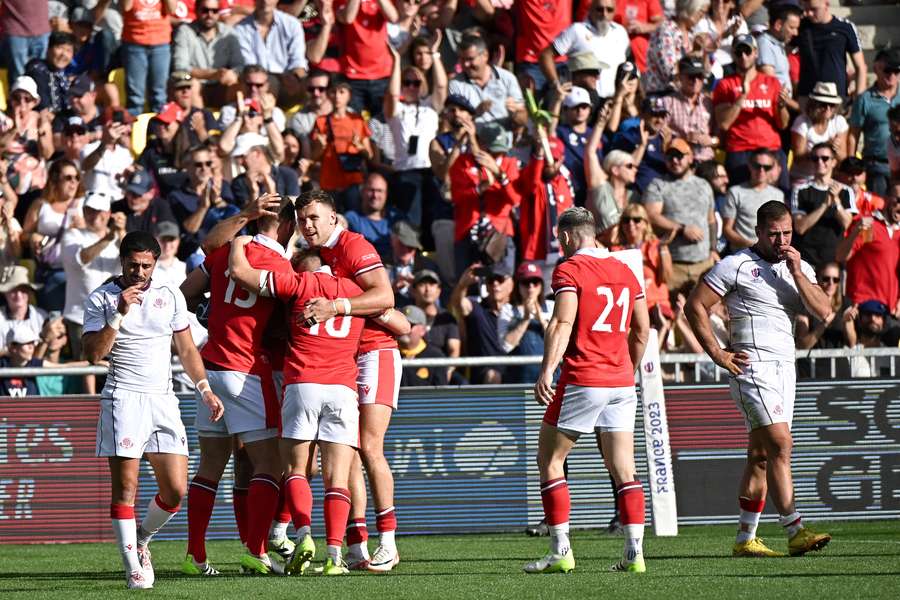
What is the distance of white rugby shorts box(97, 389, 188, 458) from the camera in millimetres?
9125

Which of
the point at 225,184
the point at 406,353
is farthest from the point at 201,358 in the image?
the point at 225,184

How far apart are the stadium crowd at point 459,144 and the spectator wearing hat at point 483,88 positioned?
34mm

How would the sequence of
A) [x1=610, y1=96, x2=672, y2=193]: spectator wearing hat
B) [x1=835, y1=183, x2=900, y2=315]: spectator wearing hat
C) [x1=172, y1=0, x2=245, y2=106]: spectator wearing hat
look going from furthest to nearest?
[x1=172, y1=0, x2=245, y2=106]: spectator wearing hat < [x1=610, y1=96, x2=672, y2=193]: spectator wearing hat < [x1=835, y1=183, x2=900, y2=315]: spectator wearing hat

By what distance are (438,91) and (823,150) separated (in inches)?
182

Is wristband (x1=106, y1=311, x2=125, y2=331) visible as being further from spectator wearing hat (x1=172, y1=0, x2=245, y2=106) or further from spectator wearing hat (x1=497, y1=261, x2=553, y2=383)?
spectator wearing hat (x1=172, y1=0, x2=245, y2=106)

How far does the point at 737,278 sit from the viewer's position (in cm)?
1055

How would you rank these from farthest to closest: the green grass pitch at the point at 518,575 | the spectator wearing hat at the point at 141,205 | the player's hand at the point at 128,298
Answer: the spectator wearing hat at the point at 141,205 < the player's hand at the point at 128,298 < the green grass pitch at the point at 518,575

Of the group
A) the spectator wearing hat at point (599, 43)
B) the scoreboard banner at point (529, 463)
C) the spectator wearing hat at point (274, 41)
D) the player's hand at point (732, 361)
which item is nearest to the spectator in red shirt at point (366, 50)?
the spectator wearing hat at point (274, 41)

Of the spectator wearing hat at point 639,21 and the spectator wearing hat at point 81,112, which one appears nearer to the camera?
the spectator wearing hat at point 81,112


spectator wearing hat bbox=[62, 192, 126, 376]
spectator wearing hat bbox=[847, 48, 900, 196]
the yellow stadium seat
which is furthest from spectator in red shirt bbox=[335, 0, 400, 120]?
spectator wearing hat bbox=[847, 48, 900, 196]

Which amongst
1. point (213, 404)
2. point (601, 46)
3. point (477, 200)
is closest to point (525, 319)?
point (477, 200)

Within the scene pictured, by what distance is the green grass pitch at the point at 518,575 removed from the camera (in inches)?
332

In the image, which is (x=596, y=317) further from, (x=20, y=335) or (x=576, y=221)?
(x=20, y=335)

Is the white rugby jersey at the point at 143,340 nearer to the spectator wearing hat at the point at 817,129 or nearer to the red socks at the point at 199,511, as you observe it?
the red socks at the point at 199,511
